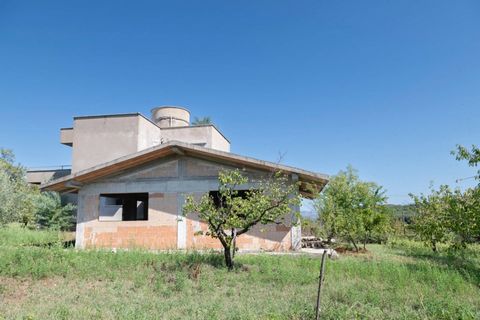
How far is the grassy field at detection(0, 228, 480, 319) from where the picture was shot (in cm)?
575

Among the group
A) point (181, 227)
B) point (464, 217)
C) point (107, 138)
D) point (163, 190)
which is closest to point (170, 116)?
point (107, 138)

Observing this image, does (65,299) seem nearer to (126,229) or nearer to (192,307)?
(192,307)

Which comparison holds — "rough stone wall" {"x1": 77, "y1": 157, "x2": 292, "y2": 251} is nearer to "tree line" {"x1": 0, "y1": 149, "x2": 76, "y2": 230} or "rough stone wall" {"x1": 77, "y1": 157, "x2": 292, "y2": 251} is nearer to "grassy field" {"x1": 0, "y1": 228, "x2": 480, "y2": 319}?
"grassy field" {"x1": 0, "y1": 228, "x2": 480, "y2": 319}

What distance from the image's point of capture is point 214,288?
7.43 m

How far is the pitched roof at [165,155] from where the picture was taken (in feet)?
40.0

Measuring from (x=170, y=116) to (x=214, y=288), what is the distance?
22.4 metres

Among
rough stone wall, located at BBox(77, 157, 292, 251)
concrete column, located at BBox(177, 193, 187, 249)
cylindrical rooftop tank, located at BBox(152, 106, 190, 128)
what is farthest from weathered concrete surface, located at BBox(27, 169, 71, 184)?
concrete column, located at BBox(177, 193, 187, 249)

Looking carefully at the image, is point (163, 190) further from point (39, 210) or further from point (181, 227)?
point (39, 210)

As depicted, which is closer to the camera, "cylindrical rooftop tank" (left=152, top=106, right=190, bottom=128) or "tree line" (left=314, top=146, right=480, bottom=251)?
"tree line" (left=314, top=146, right=480, bottom=251)

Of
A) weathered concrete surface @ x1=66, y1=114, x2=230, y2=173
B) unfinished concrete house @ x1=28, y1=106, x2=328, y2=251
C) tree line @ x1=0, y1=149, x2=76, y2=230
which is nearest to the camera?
unfinished concrete house @ x1=28, y1=106, x2=328, y2=251

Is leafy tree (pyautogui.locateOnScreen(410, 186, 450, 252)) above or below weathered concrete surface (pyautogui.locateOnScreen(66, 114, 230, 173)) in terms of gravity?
below

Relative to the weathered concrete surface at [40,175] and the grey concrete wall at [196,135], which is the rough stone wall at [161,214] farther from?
the weathered concrete surface at [40,175]

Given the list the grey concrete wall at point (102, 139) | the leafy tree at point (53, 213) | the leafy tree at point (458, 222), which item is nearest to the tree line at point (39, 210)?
the leafy tree at point (53, 213)

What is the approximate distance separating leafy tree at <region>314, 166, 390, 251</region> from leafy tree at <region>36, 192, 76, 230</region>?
15737 mm
